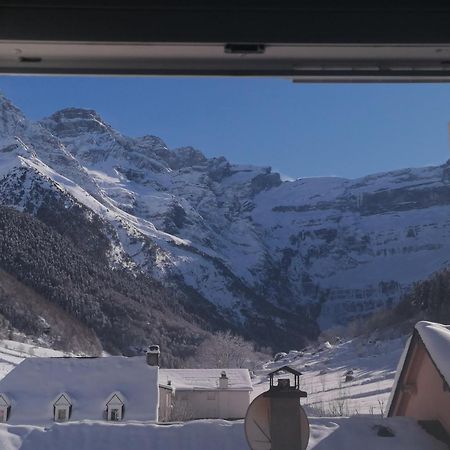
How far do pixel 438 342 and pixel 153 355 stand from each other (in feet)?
2.29

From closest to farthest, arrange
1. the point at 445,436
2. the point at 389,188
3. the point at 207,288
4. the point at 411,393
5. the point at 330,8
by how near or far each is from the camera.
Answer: the point at 330,8
the point at 445,436
the point at 411,393
the point at 389,188
the point at 207,288

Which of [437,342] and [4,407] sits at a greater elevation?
[437,342]

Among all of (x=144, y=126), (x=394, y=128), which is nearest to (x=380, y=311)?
(x=394, y=128)

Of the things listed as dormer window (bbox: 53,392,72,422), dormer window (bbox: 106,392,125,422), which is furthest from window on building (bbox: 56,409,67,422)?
dormer window (bbox: 106,392,125,422)

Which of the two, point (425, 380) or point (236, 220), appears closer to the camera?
point (425, 380)

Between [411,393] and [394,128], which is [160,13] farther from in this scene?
[411,393]

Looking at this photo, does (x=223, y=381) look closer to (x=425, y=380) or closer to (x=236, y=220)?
(x=425, y=380)

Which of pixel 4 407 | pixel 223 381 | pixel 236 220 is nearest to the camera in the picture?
pixel 4 407

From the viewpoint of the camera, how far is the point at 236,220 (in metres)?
1.83

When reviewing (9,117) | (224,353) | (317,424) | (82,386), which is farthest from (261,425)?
(9,117)

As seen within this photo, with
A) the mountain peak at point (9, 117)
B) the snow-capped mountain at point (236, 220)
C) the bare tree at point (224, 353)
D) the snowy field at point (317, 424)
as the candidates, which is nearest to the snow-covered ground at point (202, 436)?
the snowy field at point (317, 424)

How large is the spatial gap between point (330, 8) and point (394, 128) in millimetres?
600

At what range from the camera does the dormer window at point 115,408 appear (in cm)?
132

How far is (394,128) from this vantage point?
138cm
